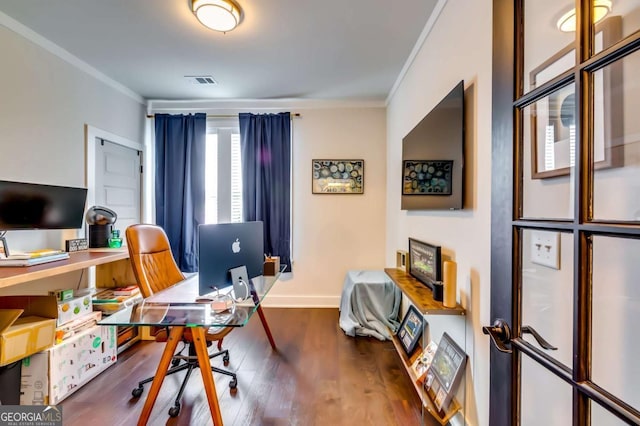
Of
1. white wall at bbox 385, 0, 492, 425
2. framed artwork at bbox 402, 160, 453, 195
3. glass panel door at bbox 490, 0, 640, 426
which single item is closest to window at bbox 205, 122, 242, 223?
framed artwork at bbox 402, 160, 453, 195

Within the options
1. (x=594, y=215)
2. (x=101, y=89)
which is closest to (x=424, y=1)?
(x=594, y=215)

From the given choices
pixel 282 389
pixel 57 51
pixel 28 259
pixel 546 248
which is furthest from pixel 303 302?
pixel 57 51

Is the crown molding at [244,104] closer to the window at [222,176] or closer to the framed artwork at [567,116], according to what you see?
the window at [222,176]

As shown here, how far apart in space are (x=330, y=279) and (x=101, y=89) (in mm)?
3303

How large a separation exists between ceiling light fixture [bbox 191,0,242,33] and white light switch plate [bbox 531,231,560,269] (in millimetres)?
2126

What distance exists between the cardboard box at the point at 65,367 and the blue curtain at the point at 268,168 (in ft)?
5.92

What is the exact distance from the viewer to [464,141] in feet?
4.83

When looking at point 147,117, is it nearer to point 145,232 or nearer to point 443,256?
point 145,232

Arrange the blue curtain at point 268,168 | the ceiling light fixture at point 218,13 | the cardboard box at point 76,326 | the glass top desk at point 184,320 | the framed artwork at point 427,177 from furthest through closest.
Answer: the blue curtain at point 268,168
the cardboard box at point 76,326
the ceiling light fixture at point 218,13
the framed artwork at point 427,177
the glass top desk at point 184,320

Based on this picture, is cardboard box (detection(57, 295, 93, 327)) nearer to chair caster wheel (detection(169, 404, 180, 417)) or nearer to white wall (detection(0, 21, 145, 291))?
white wall (detection(0, 21, 145, 291))

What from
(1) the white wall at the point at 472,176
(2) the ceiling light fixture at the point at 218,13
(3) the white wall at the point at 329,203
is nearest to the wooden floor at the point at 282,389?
(1) the white wall at the point at 472,176

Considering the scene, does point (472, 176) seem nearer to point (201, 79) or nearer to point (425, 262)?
point (425, 262)

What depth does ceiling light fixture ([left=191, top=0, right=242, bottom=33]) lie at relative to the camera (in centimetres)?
177

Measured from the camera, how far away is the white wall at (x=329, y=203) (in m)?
3.54
